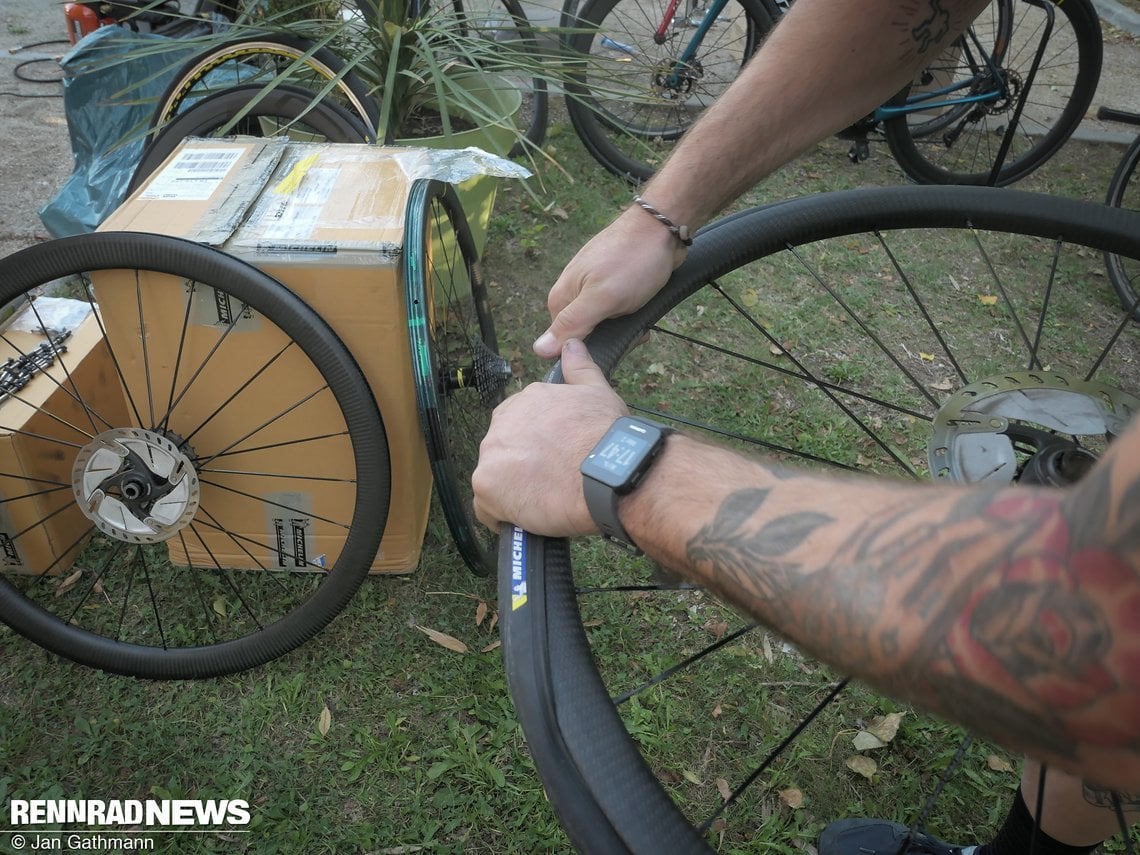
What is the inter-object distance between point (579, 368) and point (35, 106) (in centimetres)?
417

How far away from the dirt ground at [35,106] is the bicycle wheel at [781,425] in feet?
6.97

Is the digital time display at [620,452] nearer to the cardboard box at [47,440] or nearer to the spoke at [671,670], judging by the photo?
the spoke at [671,670]

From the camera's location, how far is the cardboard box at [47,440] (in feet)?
5.81

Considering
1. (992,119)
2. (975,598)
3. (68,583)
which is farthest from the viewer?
(992,119)

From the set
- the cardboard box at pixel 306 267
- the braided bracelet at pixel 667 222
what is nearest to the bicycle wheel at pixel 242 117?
the cardboard box at pixel 306 267

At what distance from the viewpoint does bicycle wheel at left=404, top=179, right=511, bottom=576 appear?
1.58 m

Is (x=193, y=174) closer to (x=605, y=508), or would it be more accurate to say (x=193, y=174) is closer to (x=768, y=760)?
(x=605, y=508)

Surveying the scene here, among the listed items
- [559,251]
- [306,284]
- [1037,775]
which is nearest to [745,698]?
[1037,775]

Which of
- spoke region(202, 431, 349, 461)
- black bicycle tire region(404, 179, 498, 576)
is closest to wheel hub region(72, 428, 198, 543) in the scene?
spoke region(202, 431, 349, 461)

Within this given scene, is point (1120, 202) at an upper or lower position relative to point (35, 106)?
upper

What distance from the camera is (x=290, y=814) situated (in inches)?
61.8

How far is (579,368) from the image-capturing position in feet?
3.16

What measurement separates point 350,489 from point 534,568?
1.12 m

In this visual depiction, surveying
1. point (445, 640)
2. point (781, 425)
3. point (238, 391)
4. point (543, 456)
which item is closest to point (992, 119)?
point (781, 425)
